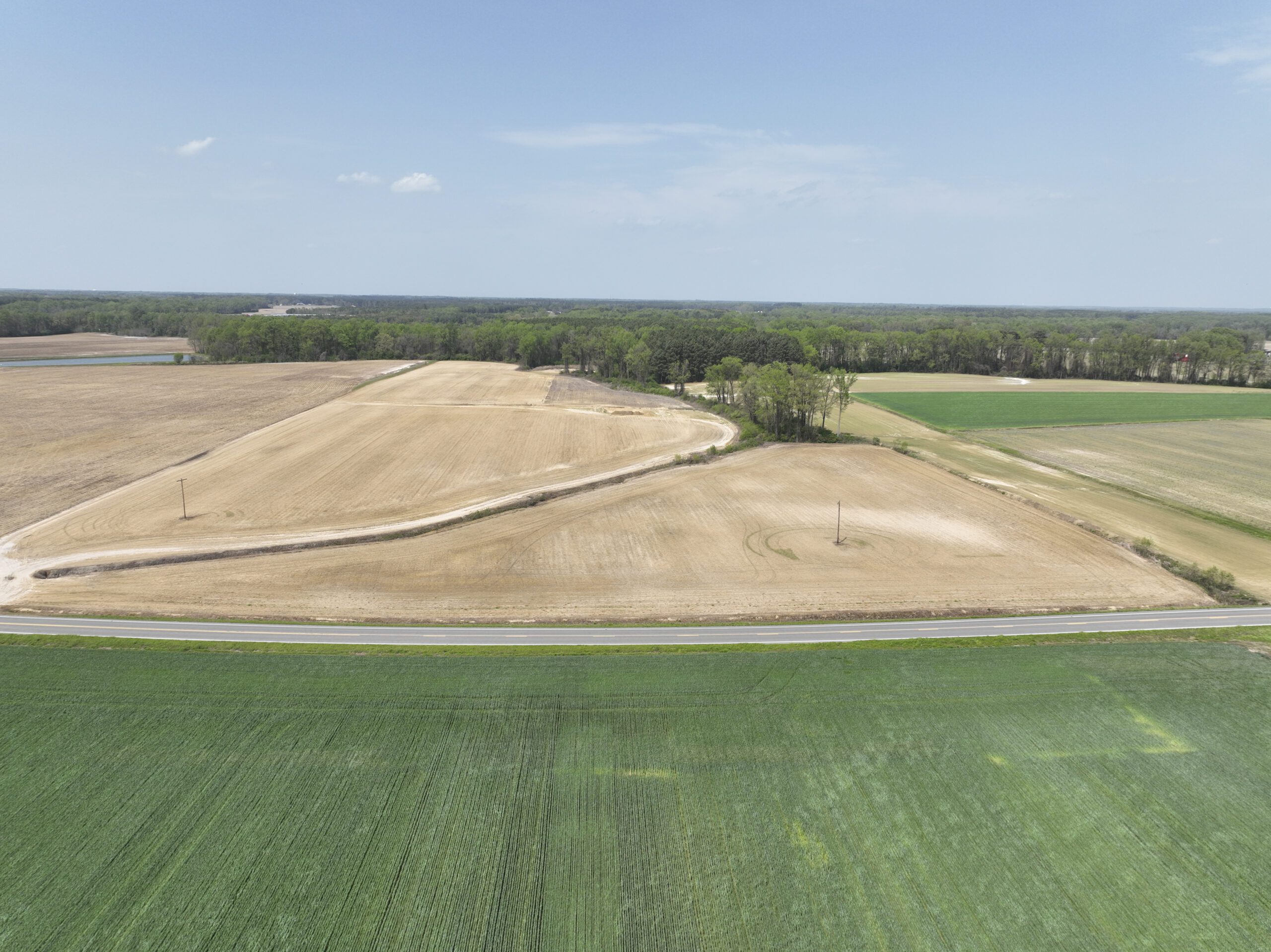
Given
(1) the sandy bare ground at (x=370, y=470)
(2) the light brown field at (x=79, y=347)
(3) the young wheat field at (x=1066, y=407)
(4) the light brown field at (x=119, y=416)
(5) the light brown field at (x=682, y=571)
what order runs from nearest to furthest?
(5) the light brown field at (x=682, y=571) < (1) the sandy bare ground at (x=370, y=470) < (4) the light brown field at (x=119, y=416) < (3) the young wheat field at (x=1066, y=407) < (2) the light brown field at (x=79, y=347)

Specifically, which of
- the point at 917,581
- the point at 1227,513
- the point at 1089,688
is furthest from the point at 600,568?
the point at 1227,513

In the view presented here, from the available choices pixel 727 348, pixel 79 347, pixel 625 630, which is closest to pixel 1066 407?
pixel 727 348

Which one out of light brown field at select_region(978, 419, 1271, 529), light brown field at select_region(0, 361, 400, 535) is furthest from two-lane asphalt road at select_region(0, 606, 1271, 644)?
light brown field at select_region(978, 419, 1271, 529)

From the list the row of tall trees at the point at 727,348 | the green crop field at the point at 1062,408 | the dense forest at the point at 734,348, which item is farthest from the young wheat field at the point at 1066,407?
the dense forest at the point at 734,348

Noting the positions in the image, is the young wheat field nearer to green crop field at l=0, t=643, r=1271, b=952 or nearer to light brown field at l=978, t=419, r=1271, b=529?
light brown field at l=978, t=419, r=1271, b=529

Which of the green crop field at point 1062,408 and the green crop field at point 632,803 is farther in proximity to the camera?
the green crop field at point 1062,408

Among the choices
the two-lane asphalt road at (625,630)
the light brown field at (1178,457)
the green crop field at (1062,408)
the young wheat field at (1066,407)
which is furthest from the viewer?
the young wheat field at (1066,407)

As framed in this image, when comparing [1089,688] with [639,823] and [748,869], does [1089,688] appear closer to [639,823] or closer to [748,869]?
[748,869]

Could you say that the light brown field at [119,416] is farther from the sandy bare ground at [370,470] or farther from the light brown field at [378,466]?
the light brown field at [378,466]
